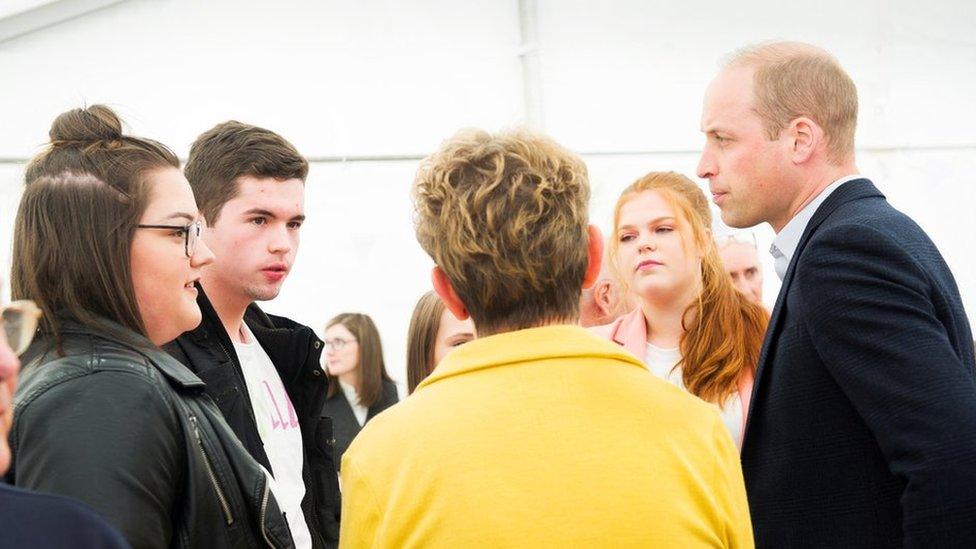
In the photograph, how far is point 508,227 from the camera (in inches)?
54.0

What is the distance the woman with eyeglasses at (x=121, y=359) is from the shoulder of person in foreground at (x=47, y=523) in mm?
572

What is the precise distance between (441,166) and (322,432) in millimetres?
1459

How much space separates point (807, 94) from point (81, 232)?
1.37 meters

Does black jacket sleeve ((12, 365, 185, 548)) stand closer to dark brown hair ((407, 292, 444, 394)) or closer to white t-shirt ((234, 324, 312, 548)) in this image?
white t-shirt ((234, 324, 312, 548))

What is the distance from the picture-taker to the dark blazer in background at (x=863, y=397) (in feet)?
5.29

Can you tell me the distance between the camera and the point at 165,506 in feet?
5.10

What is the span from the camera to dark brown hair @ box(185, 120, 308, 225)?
268cm

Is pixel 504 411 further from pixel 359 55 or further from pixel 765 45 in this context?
pixel 359 55

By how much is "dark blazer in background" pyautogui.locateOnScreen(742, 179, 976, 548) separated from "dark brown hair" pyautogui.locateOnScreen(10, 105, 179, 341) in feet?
3.63

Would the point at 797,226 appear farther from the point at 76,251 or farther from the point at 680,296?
the point at 76,251

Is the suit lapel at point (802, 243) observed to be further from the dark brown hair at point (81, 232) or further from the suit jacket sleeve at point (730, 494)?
the dark brown hair at point (81, 232)

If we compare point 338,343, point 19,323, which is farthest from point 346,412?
point 19,323

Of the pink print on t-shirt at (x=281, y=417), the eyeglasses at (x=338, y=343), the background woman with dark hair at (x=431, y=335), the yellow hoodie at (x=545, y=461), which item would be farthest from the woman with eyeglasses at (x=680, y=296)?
the eyeglasses at (x=338, y=343)

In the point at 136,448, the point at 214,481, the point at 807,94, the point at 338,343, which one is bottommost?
the point at 338,343
